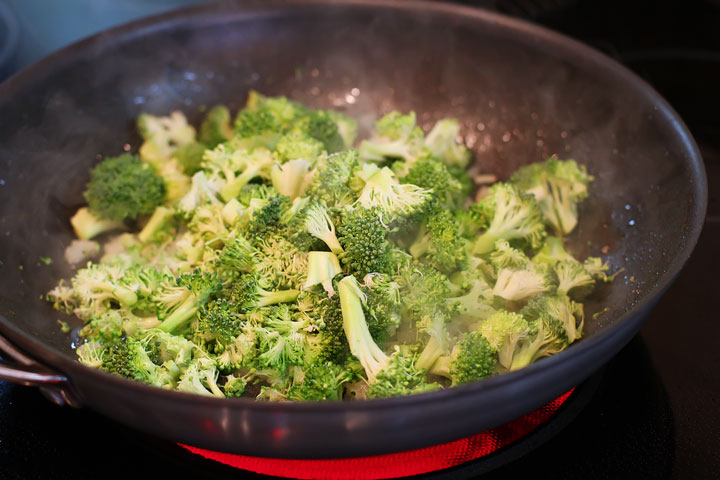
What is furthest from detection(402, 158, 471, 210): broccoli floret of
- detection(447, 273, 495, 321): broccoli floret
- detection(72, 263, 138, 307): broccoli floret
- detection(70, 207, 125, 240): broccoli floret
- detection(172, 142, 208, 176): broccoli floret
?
detection(70, 207, 125, 240): broccoli floret

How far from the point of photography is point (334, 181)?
1651mm

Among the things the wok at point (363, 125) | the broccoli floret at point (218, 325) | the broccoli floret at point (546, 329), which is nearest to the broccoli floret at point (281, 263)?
the broccoli floret at point (218, 325)

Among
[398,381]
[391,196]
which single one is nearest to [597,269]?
[391,196]

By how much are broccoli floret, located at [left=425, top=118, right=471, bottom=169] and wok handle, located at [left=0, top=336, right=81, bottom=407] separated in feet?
4.31

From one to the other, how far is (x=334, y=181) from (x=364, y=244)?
249 mm

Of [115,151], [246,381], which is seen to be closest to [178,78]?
[115,151]

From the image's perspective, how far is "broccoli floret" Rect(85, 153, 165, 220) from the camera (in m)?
1.98

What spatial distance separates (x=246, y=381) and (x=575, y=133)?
1.37 m

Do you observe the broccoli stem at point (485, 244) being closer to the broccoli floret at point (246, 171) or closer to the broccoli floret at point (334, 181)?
the broccoli floret at point (334, 181)

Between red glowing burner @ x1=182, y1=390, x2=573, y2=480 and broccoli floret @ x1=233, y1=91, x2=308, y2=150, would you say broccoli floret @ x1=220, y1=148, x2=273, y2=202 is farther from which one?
red glowing burner @ x1=182, y1=390, x2=573, y2=480

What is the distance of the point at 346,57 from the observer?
241 cm

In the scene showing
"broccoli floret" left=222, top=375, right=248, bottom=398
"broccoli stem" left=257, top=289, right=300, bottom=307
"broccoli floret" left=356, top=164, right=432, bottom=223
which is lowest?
"broccoli floret" left=222, top=375, right=248, bottom=398

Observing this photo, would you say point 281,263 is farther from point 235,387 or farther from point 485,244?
point 485,244

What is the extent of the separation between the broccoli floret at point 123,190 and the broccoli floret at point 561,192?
123 centimetres
